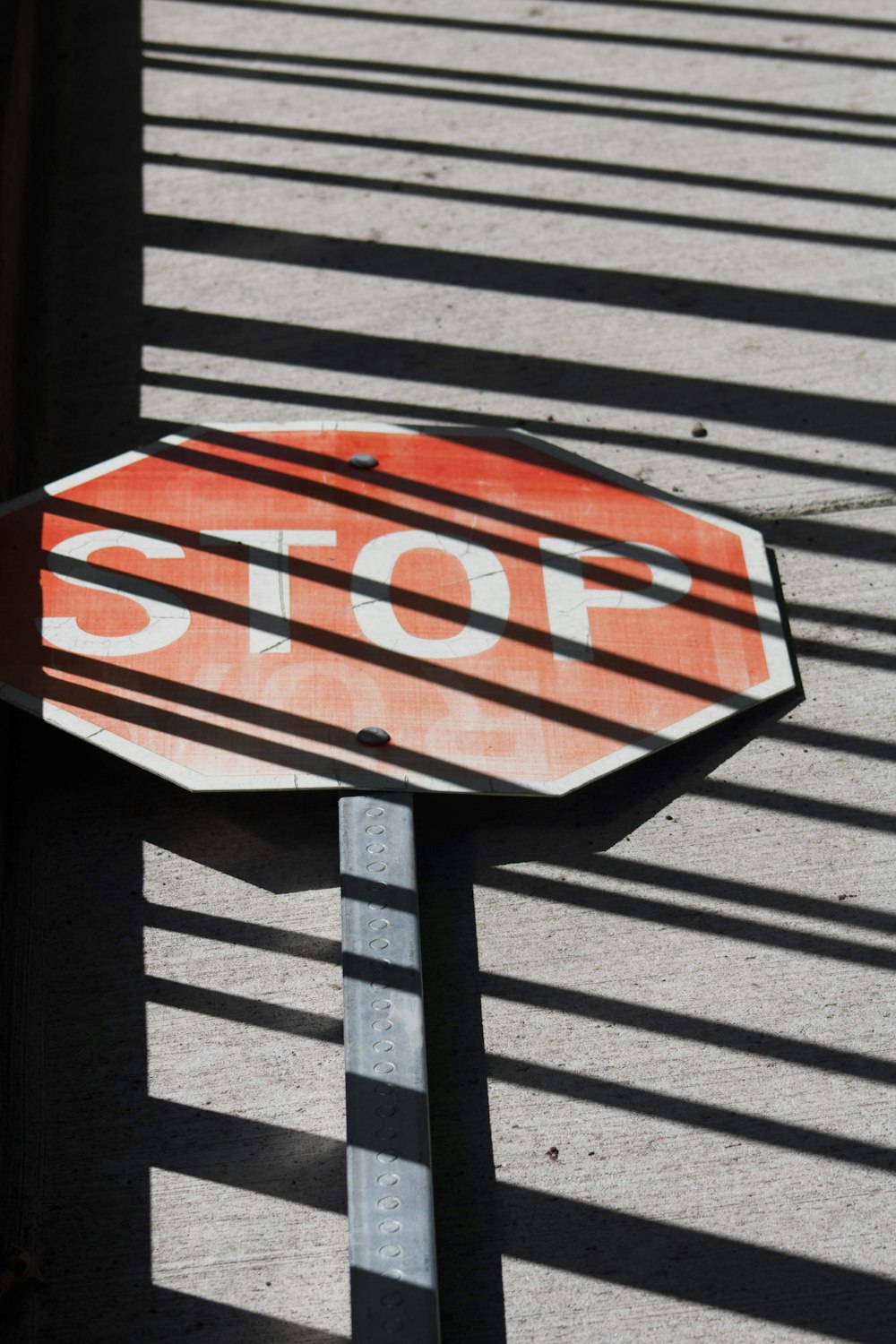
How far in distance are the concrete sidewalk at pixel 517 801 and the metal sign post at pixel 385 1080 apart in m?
0.19

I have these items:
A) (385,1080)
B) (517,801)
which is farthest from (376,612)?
(385,1080)

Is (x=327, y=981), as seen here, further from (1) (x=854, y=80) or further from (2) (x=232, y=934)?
(1) (x=854, y=80)

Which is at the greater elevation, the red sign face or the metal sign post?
the red sign face

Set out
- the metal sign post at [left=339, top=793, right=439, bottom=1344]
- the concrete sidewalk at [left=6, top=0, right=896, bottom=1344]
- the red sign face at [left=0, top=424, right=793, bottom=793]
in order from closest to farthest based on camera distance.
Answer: the metal sign post at [left=339, top=793, right=439, bottom=1344]
the concrete sidewalk at [left=6, top=0, right=896, bottom=1344]
the red sign face at [left=0, top=424, right=793, bottom=793]

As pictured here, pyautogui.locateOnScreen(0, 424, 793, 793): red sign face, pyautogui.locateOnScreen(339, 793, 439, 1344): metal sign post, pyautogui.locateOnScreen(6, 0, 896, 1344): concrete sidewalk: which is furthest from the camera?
pyautogui.locateOnScreen(0, 424, 793, 793): red sign face

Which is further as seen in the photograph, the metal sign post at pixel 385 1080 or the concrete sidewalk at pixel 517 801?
the concrete sidewalk at pixel 517 801

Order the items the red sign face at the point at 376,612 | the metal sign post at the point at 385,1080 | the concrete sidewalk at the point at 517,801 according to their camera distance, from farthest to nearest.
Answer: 1. the red sign face at the point at 376,612
2. the concrete sidewalk at the point at 517,801
3. the metal sign post at the point at 385,1080

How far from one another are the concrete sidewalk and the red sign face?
0.22m

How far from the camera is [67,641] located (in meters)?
3.58

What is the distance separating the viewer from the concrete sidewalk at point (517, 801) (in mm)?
Answer: 3012

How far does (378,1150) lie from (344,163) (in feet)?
12.4

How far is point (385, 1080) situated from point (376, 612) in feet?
4.27

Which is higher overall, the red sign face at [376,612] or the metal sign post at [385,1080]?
the red sign face at [376,612]

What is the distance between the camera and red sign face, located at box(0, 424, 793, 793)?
11.4ft
